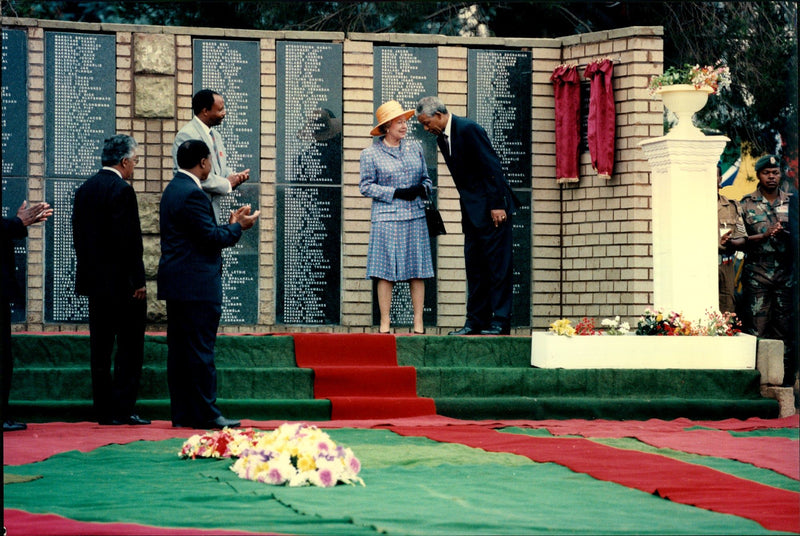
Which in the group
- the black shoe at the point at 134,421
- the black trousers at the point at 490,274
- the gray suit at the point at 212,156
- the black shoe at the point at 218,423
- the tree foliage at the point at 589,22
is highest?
the tree foliage at the point at 589,22

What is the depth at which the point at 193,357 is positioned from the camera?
6734 millimetres

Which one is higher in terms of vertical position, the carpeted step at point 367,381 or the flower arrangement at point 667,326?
the flower arrangement at point 667,326

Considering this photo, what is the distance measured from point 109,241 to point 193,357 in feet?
3.31

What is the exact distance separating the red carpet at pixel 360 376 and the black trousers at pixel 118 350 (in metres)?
1.38

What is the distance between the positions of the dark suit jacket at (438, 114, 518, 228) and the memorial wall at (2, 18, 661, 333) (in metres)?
1.96

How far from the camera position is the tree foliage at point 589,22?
→ 1425cm

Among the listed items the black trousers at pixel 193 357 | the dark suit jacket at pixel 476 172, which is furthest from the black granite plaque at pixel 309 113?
the black trousers at pixel 193 357

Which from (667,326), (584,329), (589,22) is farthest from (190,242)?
(589,22)

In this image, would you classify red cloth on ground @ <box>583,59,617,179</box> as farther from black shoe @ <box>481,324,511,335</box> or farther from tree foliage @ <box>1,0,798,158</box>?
tree foliage @ <box>1,0,798,158</box>

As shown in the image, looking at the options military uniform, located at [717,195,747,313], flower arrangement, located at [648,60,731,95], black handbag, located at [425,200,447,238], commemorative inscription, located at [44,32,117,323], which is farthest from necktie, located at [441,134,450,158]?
commemorative inscription, located at [44,32,117,323]

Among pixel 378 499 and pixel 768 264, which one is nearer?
pixel 378 499

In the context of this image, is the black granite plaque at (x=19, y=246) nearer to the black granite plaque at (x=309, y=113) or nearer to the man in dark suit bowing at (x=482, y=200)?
the black granite plaque at (x=309, y=113)

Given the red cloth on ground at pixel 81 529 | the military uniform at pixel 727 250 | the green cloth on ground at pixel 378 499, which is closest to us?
the red cloth on ground at pixel 81 529

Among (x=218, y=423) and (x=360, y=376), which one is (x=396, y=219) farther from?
Answer: (x=218, y=423)
